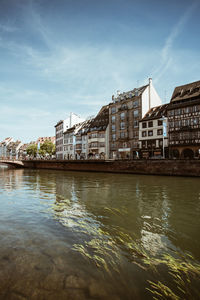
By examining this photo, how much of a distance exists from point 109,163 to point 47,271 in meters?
36.8

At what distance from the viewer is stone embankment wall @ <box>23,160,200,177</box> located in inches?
1094

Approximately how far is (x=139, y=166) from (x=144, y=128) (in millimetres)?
14661

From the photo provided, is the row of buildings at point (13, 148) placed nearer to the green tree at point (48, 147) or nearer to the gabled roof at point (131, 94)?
the green tree at point (48, 147)

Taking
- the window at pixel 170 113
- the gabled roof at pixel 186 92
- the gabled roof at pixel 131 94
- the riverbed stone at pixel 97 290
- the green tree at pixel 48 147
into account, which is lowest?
the riverbed stone at pixel 97 290

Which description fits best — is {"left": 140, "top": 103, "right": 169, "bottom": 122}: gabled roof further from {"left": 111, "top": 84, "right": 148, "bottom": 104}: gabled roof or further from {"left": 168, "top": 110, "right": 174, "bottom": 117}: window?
{"left": 111, "top": 84, "right": 148, "bottom": 104}: gabled roof

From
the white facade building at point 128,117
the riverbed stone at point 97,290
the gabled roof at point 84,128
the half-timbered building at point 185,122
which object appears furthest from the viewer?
the gabled roof at point 84,128

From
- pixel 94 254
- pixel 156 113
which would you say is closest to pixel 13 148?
pixel 156 113

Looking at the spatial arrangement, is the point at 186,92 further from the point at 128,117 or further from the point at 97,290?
the point at 97,290

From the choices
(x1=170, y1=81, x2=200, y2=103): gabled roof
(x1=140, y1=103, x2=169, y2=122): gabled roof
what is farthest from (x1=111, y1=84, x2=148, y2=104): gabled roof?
(x1=170, y1=81, x2=200, y2=103): gabled roof

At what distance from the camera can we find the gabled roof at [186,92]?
38.0 m

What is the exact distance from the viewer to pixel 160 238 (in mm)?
5555

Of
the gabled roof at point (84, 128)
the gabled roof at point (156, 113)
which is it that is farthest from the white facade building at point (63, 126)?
the gabled roof at point (156, 113)

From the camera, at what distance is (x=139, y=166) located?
3444 cm

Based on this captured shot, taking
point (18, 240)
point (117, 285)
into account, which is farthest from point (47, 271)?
point (18, 240)
